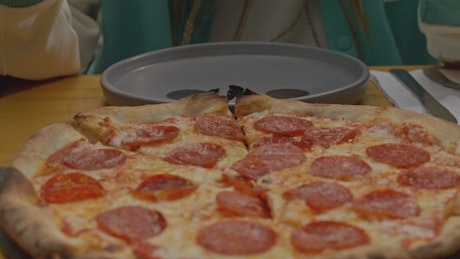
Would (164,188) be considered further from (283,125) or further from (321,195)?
(283,125)

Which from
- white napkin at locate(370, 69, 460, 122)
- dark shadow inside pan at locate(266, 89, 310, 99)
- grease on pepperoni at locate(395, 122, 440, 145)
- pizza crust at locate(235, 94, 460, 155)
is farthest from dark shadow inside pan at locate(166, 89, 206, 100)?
grease on pepperoni at locate(395, 122, 440, 145)

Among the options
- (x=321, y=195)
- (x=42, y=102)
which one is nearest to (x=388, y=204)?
(x=321, y=195)

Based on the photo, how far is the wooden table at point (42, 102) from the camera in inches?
61.4

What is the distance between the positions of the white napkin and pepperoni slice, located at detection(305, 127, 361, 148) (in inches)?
14.0

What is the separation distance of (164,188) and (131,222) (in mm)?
114

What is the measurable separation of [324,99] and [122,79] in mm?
552

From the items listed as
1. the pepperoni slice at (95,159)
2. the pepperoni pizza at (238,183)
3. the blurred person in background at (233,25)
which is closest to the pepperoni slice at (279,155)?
the pepperoni pizza at (238,183)

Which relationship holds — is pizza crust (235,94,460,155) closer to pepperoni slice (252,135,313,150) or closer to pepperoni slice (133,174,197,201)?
pepperoni slice (252,135,313,150)

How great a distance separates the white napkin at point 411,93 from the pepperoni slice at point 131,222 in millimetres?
838

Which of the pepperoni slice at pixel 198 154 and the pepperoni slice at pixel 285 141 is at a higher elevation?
the pepperoni slice at pixel 198 154

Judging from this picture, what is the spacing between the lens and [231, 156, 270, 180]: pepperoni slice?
3.59ft

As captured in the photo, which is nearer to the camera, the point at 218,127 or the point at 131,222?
the point at 131,222

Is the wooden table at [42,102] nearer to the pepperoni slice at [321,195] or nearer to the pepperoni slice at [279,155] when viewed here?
the pepperoni slice at [279,155]

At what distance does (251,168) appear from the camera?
3.65 feet
